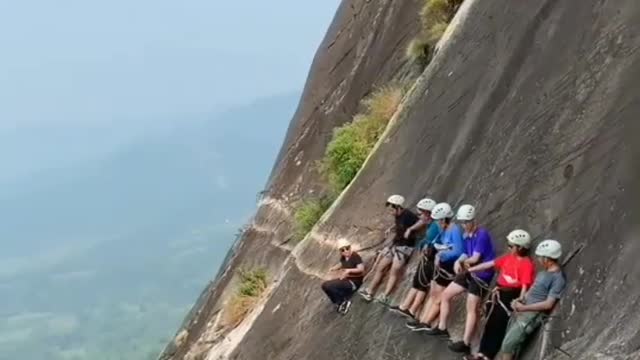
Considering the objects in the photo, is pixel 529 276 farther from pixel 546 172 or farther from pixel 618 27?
pixel 618 27

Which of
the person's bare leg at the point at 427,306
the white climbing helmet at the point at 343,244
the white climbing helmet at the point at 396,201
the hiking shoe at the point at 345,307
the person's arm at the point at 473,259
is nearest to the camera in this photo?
the person's arm at the point at 473,259

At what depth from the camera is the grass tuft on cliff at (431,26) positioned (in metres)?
21.3

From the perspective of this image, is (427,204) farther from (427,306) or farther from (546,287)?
(546,287)

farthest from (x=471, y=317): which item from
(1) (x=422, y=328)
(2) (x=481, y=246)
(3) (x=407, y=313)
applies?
(3) (x=407, y=313)

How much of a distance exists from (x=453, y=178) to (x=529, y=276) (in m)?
3.09

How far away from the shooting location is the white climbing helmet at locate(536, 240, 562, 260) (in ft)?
42.9

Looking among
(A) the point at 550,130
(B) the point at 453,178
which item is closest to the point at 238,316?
(B) the point at 453,178

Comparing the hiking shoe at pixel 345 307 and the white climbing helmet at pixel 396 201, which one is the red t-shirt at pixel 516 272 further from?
the hiking shoe at pixel 345 307

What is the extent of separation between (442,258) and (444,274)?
218 millimetres

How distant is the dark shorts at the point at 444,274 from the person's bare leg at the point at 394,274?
63.9 inches

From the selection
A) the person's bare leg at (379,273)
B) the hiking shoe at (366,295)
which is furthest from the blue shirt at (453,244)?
the hiking shoe at (366,295)

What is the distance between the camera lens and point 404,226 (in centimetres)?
1691

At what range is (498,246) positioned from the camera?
14805mm

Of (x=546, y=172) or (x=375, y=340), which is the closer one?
(x=546, y=172)
